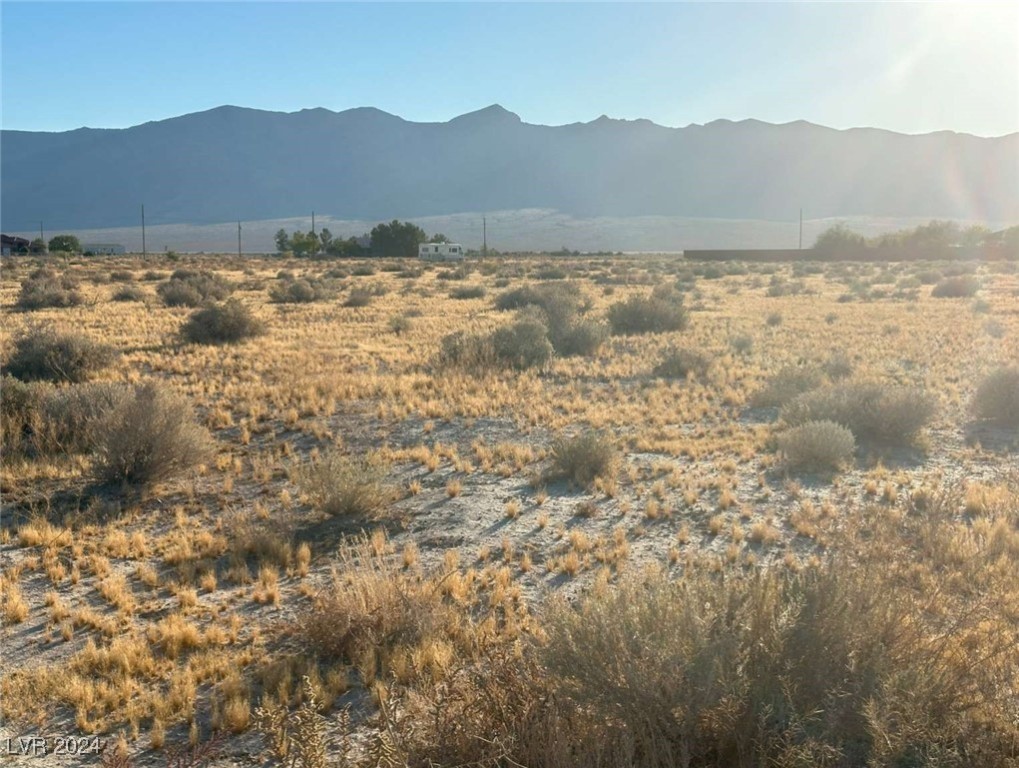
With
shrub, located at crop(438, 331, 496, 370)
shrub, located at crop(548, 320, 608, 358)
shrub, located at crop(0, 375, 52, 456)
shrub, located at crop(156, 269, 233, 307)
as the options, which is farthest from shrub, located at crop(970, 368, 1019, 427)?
shrub, located at crop(156, 269, 233, 307)

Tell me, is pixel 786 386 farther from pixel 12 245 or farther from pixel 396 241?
pixel 12 245

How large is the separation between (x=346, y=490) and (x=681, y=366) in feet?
32.7

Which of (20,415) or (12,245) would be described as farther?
(12,245)

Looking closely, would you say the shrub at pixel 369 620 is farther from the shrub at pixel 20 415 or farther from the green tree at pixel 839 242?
the green tree at pixel 839 242

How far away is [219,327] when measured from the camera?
21141 mm

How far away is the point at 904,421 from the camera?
1157cm

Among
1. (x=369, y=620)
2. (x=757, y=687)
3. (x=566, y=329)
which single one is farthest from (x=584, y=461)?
(x=566, y=329)

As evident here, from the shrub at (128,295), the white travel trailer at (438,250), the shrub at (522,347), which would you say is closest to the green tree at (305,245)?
the white travel trailer at (438,250)

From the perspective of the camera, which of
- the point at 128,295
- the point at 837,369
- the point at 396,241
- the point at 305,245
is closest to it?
the point at 837,369

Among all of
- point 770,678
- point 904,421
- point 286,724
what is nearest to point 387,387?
point 904,421

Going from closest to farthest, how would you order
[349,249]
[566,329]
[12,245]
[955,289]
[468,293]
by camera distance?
[566,329] → [955,289] → [468,293] → [12,245] → [349,249]

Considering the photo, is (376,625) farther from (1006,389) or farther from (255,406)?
(1006,389)

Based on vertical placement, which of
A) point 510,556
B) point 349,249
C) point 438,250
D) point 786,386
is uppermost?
point 349,249

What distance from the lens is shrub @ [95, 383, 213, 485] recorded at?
9344 mm
